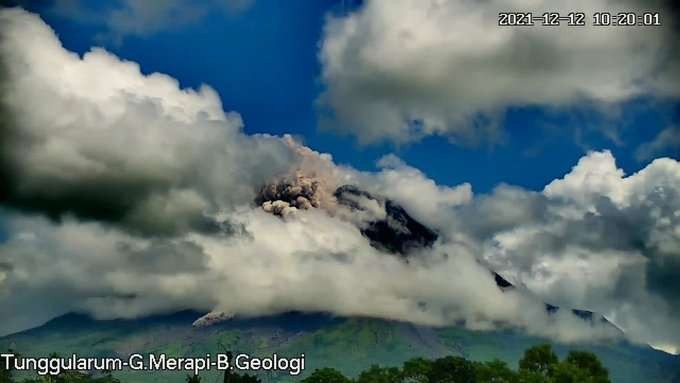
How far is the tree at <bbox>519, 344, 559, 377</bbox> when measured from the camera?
111 meters

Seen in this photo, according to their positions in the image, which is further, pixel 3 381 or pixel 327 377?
pixel 3 381

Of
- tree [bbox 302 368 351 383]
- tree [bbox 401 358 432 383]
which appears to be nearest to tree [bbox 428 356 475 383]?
tree [bbox 401 358 432 383]

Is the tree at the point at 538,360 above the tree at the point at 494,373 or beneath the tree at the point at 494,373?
above

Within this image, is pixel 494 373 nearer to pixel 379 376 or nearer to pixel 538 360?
pixel 538 360

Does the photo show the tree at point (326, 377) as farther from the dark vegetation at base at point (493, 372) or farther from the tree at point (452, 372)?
the tree at point (452, 372)

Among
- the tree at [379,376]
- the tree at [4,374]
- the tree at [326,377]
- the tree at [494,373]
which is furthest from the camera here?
the tree at [4,374]

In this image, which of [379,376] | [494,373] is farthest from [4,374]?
[494,373]

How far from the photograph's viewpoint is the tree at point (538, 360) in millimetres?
111375

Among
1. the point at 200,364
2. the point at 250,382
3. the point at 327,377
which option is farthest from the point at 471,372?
the point at 200,364

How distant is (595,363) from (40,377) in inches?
4725

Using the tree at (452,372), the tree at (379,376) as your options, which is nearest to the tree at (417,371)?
the tree at (452,372)

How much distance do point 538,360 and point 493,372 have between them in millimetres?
7035

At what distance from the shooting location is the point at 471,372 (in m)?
123

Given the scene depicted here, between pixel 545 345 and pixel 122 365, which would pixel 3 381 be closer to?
pixel 122 365
